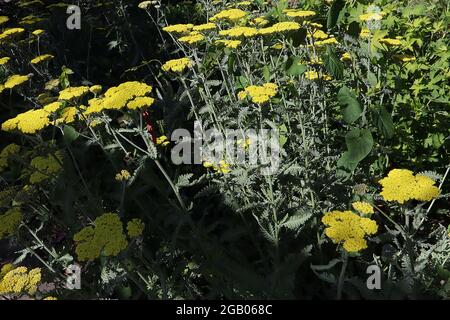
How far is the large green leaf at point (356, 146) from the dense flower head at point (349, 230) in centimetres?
59

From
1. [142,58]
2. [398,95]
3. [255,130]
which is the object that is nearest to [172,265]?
[255,130]

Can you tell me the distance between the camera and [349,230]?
6.11 ft

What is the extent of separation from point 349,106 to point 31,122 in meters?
1.62

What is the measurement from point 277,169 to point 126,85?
893mm

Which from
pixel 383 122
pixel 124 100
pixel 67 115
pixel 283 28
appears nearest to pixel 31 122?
pixel 67 115

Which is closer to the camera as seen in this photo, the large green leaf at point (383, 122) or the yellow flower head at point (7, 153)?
the large green leaf at point (383, 122)

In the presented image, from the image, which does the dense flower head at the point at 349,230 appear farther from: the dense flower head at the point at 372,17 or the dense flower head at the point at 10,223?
the dense flower head at the point at 10,223

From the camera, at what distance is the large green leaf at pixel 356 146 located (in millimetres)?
2461

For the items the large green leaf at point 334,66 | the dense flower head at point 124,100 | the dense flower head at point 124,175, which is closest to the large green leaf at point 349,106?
the large green leaf at point 334,66

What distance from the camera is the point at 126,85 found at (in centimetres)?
248

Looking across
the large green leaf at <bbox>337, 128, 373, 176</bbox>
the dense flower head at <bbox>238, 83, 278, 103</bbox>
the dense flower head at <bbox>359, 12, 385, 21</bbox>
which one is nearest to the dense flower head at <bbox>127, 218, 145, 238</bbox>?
the dense flower head at <bbox>238, 83, 278, 103</bbox>

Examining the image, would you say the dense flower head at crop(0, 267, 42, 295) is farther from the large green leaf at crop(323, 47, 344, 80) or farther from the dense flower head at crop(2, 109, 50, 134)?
the large green leaf at crop(323, 47, 344, 80)
